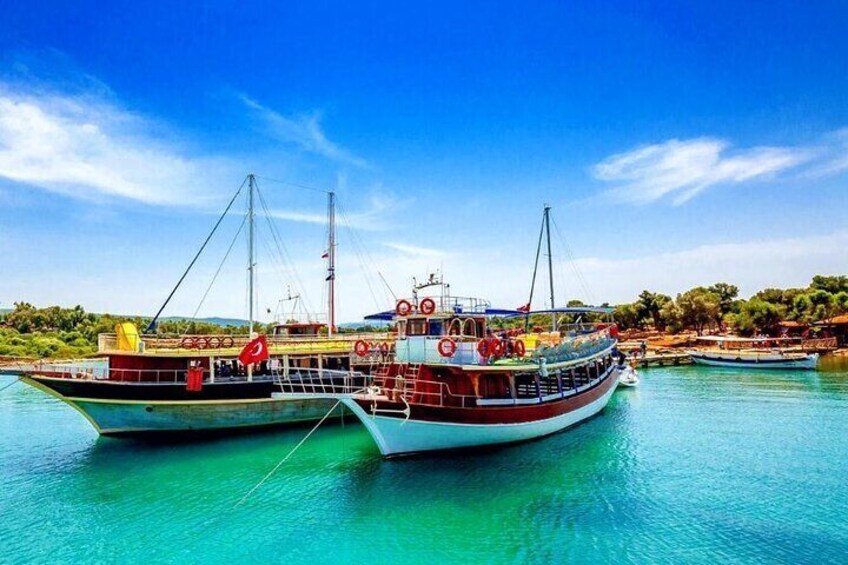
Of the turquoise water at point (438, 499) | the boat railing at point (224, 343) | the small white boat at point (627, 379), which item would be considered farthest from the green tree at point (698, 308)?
the boat railing at point (224, 343)

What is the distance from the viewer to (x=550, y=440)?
2428 cm

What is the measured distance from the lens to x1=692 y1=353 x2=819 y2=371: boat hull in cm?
5132

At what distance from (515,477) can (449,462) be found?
2.80 meters

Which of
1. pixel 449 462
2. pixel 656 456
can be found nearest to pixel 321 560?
pixel 449 462

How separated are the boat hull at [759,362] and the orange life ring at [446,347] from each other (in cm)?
4857

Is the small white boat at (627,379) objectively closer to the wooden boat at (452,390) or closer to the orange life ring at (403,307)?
the wooden boat at (452,390)

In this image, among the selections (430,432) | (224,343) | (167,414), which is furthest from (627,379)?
(167,414)

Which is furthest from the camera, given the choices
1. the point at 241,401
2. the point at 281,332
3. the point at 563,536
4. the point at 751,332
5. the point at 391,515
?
the point at 751,332

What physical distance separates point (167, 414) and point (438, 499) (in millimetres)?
15661

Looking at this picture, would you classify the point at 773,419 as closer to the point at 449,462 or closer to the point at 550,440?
the point at 550,440

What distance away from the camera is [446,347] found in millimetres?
20891

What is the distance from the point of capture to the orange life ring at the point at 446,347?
816 inches

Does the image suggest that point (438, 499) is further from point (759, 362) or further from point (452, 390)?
point (759, 362)

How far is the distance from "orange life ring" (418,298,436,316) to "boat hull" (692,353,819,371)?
159 ft
